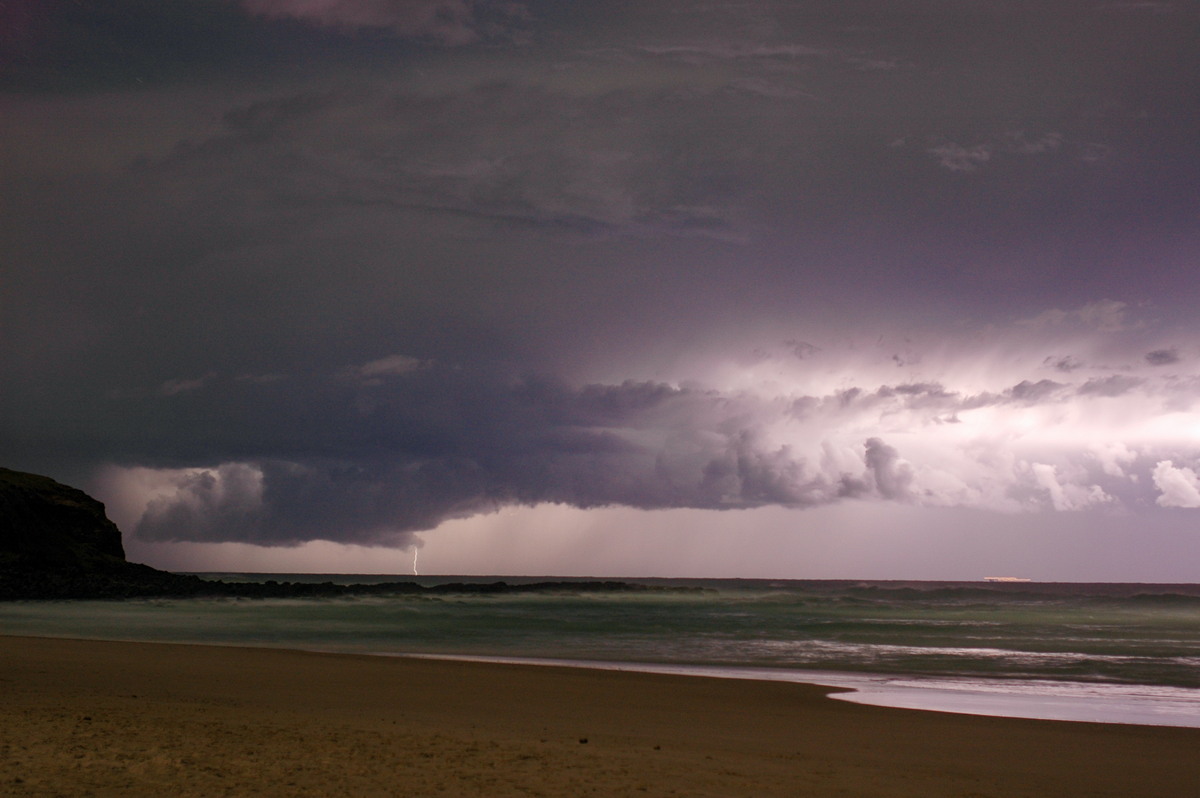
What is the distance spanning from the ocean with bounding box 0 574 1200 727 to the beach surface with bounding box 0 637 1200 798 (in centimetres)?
334

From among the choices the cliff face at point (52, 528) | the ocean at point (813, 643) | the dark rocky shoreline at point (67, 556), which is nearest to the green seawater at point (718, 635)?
the ocean at point (813, 643)

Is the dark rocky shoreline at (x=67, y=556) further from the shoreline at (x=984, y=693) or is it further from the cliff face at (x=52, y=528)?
Result: the shoreline at (x=984, y=693)

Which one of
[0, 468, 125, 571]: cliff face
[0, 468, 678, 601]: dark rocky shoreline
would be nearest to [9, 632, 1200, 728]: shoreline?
[0, 468, 678, 601]: dark rocky shoreline

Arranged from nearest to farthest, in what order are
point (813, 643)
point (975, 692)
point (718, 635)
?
point (975, 692) → point (813, 643) → point (718, 635)

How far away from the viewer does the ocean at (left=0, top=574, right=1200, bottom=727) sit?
1953 cm

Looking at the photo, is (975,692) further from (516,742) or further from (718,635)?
(718,635)

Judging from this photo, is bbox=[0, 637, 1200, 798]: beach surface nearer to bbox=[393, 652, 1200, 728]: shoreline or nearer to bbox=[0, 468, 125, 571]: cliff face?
bbox=[393, 652, 1200, 728]: shoreline

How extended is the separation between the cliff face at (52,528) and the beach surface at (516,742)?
6192 centimetres

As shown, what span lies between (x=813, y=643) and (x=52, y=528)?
73.4 metres

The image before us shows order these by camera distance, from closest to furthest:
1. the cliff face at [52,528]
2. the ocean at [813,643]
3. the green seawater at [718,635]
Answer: the ocean at [813,643] → the green seawater at [718,635] → the cliff face at [52,528]

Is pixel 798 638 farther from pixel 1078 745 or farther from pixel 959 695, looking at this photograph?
pixel 1078 745

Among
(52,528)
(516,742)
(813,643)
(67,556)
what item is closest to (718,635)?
(813,643)

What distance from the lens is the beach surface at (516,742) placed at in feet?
27.4

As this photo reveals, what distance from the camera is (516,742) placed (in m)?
10.8
